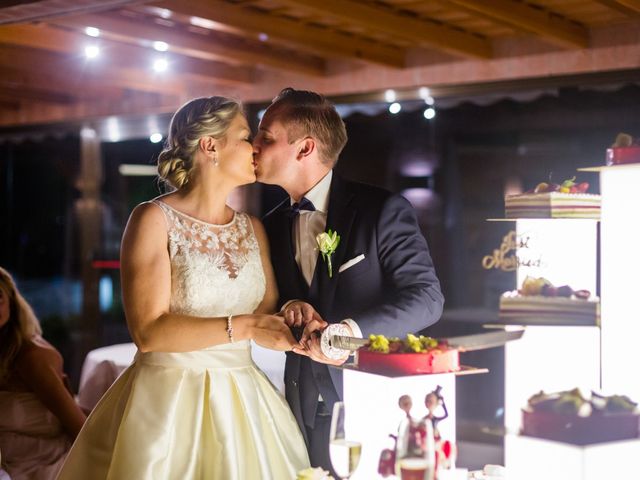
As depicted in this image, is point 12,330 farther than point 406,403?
Yes

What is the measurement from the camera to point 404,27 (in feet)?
18.0

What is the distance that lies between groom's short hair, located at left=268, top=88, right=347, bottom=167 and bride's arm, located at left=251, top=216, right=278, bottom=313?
0.29 meters

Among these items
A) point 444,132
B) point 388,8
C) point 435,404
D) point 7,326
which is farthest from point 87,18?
point 435,404

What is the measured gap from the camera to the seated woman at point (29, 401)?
3803 mm

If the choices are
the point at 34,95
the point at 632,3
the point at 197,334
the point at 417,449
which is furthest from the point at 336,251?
the point at 34,95

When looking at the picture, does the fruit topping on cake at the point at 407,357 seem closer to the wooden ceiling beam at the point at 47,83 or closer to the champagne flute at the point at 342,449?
the champagne flute at the point at 342,449

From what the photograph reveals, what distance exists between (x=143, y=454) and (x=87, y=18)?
3.52 meters

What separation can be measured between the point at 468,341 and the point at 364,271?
542mm

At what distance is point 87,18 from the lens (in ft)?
17.3

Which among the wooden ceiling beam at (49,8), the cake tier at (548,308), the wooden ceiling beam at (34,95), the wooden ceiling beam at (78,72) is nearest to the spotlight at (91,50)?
the wooden ceiling beam at (78,72)

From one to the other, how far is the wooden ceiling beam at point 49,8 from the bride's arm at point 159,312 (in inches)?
50.9

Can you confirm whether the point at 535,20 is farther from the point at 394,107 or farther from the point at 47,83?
the point at 47,83

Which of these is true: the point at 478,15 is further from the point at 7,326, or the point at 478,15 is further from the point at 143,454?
the point at 143,454

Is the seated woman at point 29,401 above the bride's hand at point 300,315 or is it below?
below
